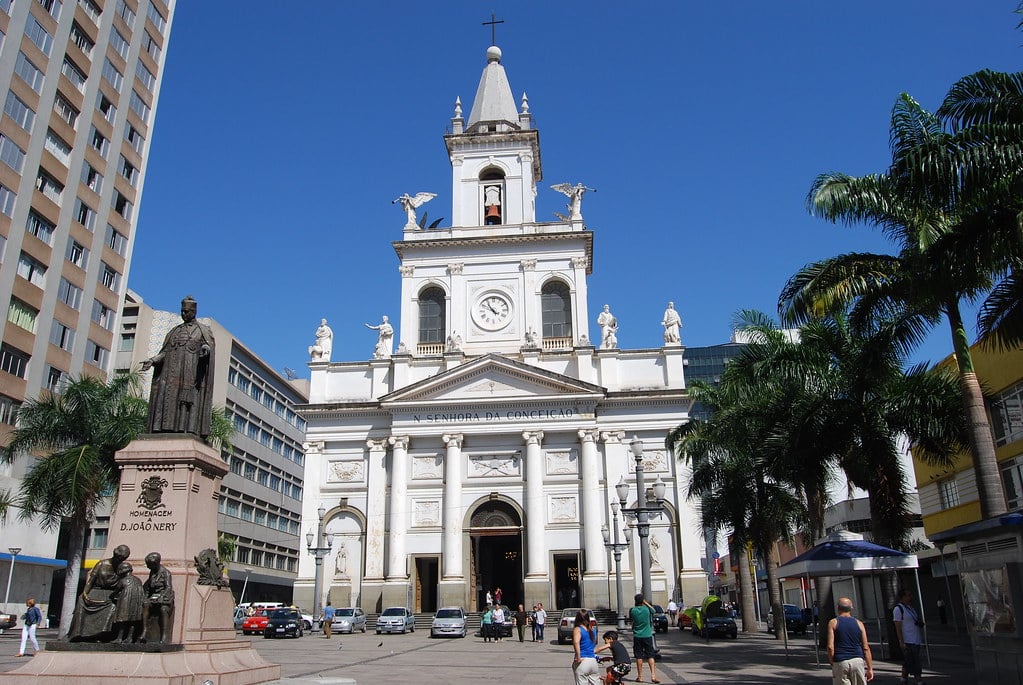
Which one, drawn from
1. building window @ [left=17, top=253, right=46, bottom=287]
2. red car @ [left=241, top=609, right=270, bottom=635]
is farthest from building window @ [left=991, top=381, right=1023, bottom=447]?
building window @ [left=17, top=253, right=46, bottom=287]

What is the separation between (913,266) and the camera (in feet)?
52.5

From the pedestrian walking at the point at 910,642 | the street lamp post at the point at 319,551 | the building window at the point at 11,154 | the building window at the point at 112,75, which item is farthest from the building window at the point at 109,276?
the pedestrian walking at the point at 910,642

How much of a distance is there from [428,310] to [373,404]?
6.75 metres

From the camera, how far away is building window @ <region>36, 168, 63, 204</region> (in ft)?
134

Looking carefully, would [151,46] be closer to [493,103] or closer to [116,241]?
[116,241]

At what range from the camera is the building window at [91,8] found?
4419 centimetres

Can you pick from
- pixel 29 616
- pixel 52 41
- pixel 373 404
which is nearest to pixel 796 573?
pixel 29 616

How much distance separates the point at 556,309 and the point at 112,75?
2810 cm

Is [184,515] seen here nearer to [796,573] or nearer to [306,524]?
[796,573]

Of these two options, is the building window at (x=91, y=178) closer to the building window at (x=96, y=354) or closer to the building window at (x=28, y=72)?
the building window at (x=28, y=72)

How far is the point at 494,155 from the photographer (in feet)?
163

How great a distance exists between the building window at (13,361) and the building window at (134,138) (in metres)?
15.4

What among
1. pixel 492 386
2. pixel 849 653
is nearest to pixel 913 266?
pixel 849 653

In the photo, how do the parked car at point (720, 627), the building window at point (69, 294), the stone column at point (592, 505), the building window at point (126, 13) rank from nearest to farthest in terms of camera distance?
the parked car at point (720, 627) → the stone column at point (592, 505) → the building window at point (69, 294) → the building window at point (126, 13)
